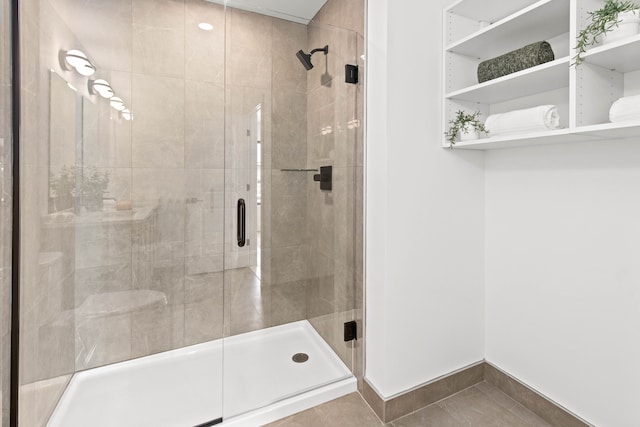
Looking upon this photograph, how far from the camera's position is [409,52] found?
1579 millimetres

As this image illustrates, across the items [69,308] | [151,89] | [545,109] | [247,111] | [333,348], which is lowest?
[333,348]

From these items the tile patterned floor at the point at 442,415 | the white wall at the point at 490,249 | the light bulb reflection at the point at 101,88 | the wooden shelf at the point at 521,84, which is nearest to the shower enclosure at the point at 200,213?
the light bulb reflection at the point at 101,88

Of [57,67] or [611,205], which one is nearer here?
[611,205]

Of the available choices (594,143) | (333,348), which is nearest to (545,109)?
(594,143)

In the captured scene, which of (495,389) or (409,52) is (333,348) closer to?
(495,389)

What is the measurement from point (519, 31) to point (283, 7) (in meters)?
1.32

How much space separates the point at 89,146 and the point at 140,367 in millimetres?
1251

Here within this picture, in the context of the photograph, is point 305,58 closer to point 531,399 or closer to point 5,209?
point 5,209

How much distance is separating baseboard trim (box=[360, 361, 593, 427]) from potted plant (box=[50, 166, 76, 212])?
67.8 inches

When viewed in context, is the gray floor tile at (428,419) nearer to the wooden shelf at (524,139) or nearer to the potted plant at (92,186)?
the wooden shelf at (524,139)

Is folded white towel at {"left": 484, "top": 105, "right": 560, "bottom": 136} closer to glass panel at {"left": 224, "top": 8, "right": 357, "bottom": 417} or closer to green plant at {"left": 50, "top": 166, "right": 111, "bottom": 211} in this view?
glass panel at {"left": 224, "top": 8, "right": 357, "bottom": 417}

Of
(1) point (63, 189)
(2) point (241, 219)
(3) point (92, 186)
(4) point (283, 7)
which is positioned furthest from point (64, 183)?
(4) point (283, 7)

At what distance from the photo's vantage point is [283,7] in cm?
202

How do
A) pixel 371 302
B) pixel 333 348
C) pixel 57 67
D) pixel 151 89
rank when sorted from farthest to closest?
pixel 333 348 < pixel 151 89 < pixel 371 302 < pixel 57 67
